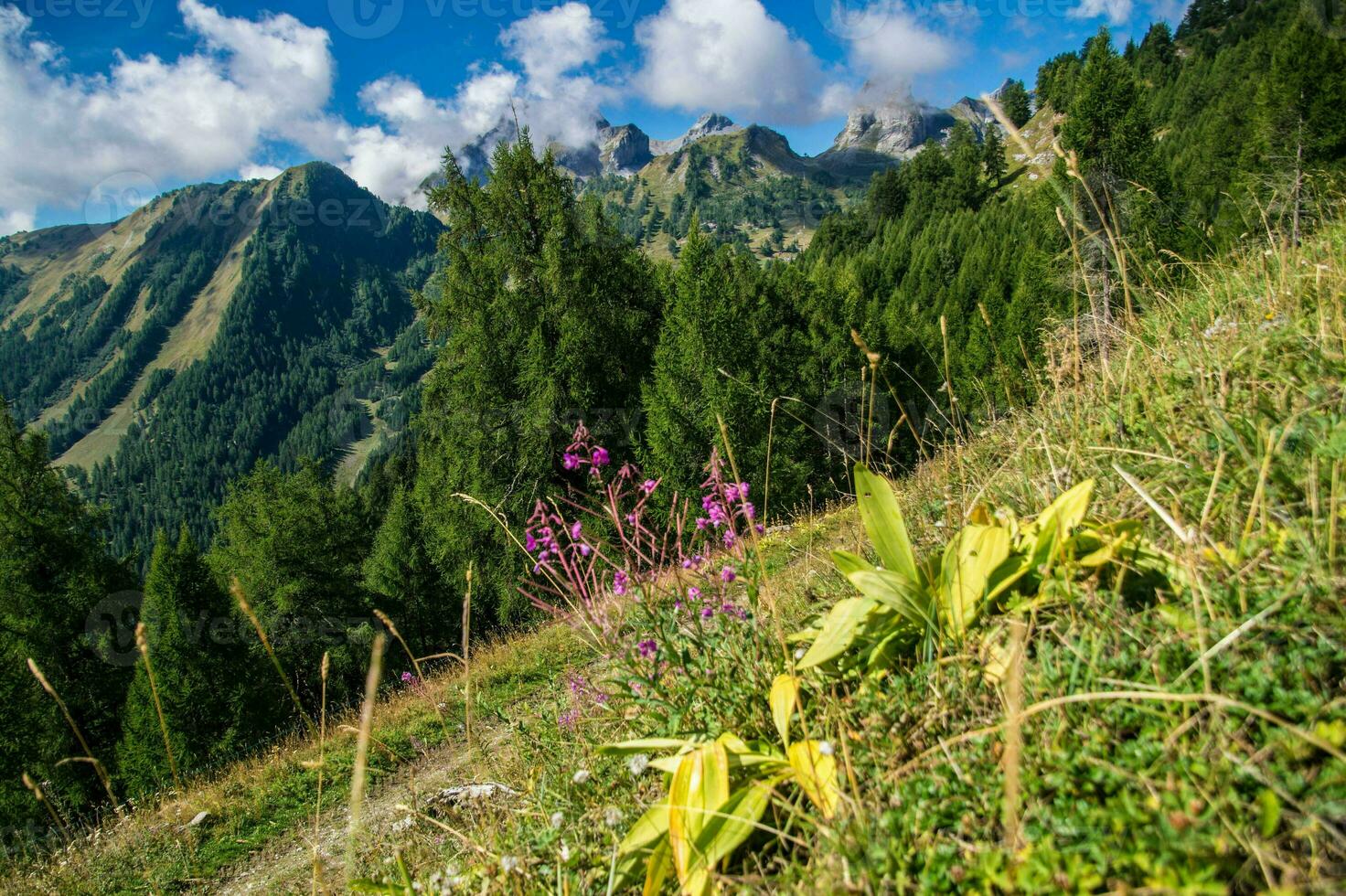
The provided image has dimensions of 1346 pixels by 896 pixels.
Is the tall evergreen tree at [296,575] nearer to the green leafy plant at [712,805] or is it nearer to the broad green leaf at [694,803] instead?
the green leafy plant at [712,805]

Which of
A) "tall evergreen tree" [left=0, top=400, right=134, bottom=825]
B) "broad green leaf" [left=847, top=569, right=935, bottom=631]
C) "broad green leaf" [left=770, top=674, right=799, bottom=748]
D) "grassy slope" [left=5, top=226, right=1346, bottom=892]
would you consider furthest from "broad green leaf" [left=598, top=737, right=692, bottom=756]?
"tall evergreen tree" [left=0, top=400, right=134, bottom=825]

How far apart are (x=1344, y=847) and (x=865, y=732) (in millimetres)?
976

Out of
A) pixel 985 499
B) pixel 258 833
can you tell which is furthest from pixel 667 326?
pixel 985 499

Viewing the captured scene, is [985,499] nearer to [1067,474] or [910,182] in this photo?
[1067,474]

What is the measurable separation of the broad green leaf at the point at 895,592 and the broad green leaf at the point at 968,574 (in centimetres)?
6

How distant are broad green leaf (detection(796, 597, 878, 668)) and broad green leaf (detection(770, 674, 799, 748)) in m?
0.07

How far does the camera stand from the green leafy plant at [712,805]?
1.58 meters

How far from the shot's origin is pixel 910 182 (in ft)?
282

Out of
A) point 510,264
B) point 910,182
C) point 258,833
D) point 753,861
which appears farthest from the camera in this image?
point 910,182

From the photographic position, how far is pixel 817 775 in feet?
5.46

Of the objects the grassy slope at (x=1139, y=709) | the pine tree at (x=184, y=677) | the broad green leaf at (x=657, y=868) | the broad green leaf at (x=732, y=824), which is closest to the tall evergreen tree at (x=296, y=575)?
the pine tree at (x=184, y=677)

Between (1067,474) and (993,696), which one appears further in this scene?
(1067,474)

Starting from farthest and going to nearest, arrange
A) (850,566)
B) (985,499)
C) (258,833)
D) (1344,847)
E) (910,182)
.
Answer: (910,182), (258,833), (985,499), (850,566), (1344,847)

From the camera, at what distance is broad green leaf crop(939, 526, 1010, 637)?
188 cm
